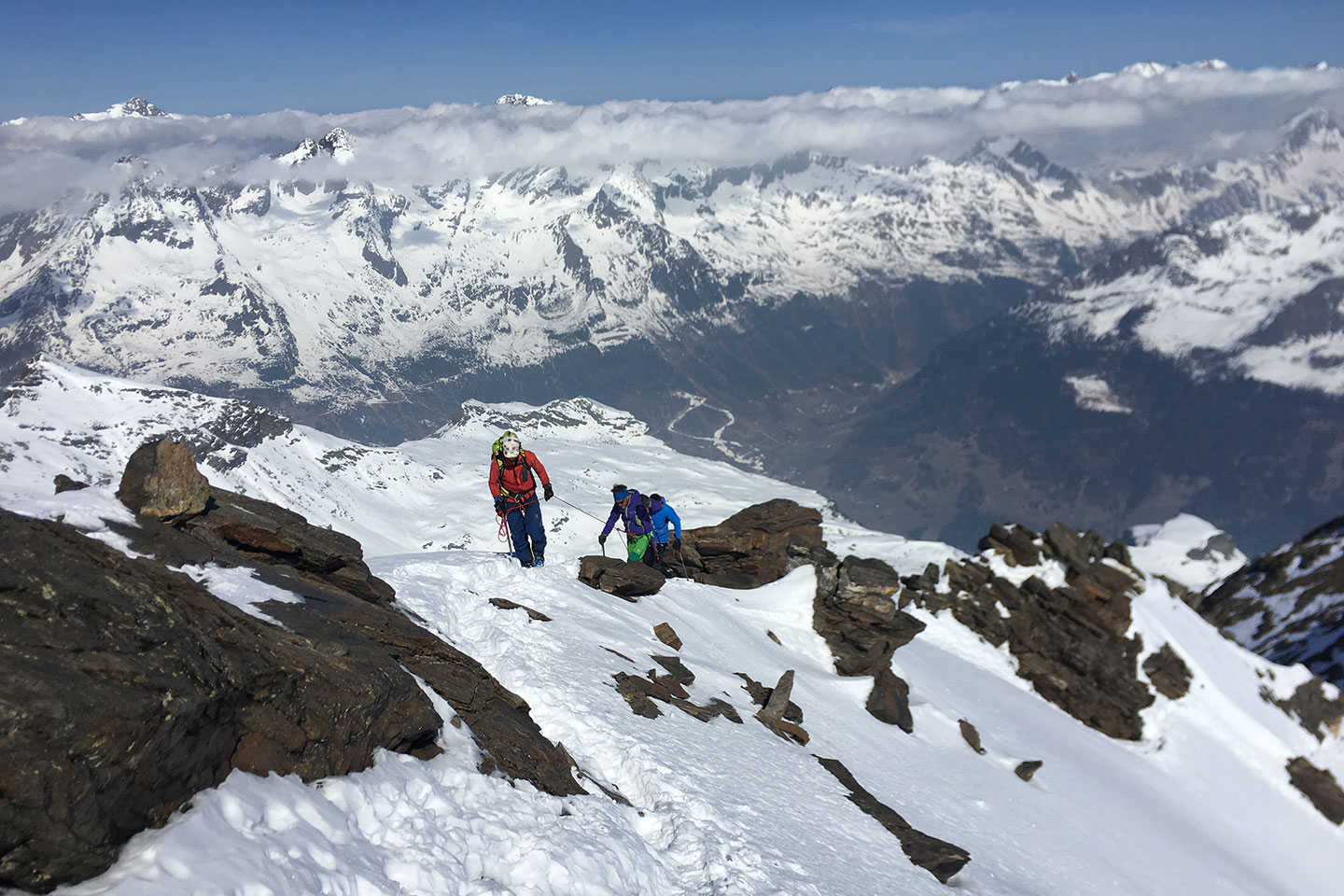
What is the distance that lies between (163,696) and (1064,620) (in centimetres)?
4968

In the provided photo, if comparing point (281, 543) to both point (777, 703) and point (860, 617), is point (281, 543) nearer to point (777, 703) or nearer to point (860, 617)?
point (777, 703)

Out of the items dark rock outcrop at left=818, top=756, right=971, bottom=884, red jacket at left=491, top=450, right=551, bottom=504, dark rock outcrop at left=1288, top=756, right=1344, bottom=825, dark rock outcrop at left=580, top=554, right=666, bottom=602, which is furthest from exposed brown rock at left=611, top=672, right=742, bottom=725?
dark rock outcrop at left=1288, top=756, right=1344, bottom=825

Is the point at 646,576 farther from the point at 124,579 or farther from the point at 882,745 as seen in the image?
the point at 124,579

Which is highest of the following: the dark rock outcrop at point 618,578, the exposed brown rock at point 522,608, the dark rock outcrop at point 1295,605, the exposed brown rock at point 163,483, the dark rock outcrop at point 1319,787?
the dark rock outcrop at point 1295,605

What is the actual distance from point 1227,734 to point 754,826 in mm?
42695

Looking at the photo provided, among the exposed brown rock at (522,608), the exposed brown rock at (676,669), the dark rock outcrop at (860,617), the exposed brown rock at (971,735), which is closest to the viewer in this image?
the exposed brown rock at (522,608)

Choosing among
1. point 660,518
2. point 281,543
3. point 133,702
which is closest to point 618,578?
point 660,518

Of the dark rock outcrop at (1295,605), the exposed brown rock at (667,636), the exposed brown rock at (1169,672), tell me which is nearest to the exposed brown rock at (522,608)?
the exposed brown rock at (667,636)

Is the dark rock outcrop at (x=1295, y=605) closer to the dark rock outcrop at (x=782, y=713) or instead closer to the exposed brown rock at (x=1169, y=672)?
the exposed brown rock at (x=1169, y=672)

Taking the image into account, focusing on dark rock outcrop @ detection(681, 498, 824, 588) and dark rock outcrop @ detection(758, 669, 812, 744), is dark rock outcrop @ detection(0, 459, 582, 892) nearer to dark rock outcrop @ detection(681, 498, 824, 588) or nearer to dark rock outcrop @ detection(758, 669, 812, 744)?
dark rock outcrop @ detection(758, 669, 812, 744)

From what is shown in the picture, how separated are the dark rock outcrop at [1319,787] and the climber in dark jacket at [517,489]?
44259mm

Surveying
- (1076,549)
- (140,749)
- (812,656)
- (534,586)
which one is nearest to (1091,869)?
(812,656)

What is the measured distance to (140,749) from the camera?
380 inches

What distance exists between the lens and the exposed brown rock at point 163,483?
1756cm
